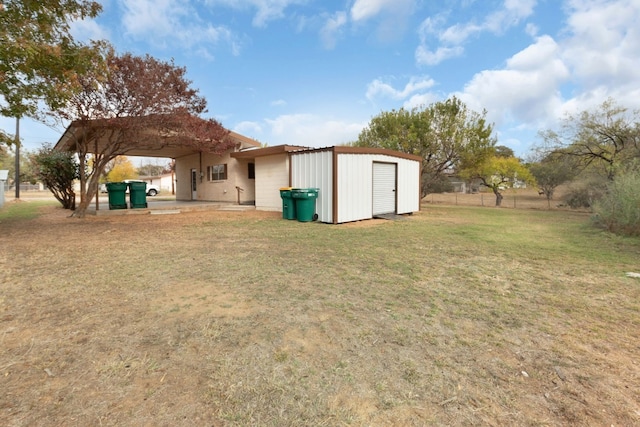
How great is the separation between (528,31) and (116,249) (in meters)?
15.0

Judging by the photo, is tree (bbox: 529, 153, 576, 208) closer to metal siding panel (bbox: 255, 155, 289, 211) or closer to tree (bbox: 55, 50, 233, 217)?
metal siding panel (bbox: 255, 155, 289, 211)

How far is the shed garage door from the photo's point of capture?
443 inches

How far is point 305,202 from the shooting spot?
32.5ft

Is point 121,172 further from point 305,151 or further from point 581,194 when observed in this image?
point 581,194

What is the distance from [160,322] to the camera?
278 centimetres

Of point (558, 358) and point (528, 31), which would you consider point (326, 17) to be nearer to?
point (528, 31)

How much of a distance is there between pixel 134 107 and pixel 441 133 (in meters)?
16.7

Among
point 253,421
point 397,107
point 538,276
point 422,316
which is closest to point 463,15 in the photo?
point 397,107

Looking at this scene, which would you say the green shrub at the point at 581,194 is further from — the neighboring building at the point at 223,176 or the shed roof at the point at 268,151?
the neighboring building at the point at 223,176

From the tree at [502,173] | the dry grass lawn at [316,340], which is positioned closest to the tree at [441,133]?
the tree at [502,173]

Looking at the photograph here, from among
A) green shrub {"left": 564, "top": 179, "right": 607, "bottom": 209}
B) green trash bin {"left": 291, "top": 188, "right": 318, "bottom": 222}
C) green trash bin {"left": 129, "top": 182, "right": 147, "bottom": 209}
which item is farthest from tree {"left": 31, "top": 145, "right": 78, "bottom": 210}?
green shrub {"left": 564, "top": 179, "right": 607, "bottom": 209}

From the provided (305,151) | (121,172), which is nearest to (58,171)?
(305,151)

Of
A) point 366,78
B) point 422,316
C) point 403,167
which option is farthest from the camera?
point 366,78

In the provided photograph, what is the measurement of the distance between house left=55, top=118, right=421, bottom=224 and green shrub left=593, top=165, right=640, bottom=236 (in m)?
6.27
